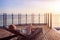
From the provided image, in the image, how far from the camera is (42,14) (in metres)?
6.20

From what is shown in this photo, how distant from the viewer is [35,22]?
6281mm

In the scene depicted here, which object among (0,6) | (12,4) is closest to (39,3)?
(12,4)

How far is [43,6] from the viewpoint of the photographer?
5.71 m

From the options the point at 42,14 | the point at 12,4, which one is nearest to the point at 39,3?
the point at 42,14

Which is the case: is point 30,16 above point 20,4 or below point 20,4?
below

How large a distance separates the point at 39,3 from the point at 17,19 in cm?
112

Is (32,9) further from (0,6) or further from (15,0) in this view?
(0,6)

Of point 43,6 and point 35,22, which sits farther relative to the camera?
point 35,22

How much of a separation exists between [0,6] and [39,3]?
143cm

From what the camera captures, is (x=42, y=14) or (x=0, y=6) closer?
(x=0, y=6)

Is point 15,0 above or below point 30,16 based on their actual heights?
above

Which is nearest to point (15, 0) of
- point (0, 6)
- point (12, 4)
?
point (12, 4)

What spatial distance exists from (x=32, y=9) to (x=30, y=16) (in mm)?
472

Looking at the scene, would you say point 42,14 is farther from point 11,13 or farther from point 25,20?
point 11,13
